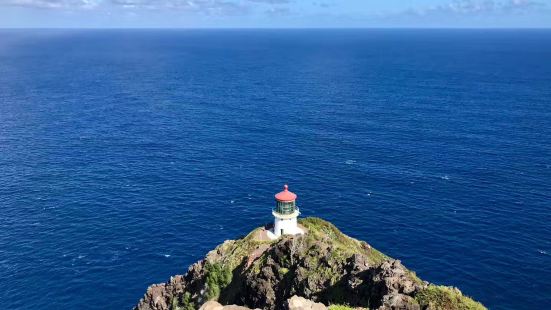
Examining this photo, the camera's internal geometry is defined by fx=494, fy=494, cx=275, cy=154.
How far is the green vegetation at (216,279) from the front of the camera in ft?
200

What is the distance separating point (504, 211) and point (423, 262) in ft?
90.2

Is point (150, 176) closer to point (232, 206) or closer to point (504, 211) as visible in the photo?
point (232, 206)

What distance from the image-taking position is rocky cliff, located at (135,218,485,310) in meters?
39.9

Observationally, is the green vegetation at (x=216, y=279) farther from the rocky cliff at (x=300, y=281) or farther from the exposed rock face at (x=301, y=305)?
the exposed rock face at (x=301, y=305)

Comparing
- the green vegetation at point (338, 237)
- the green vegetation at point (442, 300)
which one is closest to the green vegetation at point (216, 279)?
the green vegetation at point (338, 237)

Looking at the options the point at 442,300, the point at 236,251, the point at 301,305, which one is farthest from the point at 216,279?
the point at 442,300

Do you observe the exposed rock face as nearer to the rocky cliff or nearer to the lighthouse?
the rocky cliff

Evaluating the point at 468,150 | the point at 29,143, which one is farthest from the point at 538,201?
the point at 29,143

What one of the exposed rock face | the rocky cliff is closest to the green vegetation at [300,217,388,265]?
the rocky cliff

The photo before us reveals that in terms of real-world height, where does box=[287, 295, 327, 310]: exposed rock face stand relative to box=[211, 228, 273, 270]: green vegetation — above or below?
above

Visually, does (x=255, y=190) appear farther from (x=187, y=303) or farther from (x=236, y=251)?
(x=187, y=303)

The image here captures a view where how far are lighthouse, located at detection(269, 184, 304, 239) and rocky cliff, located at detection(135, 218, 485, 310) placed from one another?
2353 mm

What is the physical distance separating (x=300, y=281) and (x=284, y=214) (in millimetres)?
22990

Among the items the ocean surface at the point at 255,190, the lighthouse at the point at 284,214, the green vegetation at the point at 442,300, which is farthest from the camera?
the ocean surface at the point at 255,190
